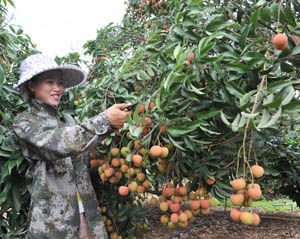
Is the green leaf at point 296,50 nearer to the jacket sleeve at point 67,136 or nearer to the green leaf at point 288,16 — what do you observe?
the green leaf at point 288,16

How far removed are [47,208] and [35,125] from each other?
13.1 inches

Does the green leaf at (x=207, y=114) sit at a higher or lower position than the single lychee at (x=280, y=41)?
lower

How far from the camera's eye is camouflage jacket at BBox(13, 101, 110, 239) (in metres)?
1.27

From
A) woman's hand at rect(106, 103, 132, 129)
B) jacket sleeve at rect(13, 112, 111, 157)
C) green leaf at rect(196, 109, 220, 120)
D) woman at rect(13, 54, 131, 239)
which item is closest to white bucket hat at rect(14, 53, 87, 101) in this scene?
woman at rect(13, 54, 131, 239)

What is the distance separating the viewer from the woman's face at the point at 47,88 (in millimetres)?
1482

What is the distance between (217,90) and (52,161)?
0.69 meters

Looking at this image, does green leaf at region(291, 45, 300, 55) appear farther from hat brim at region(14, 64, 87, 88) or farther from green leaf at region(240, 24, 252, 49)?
hat brim at region(14, 64, 87, 88)

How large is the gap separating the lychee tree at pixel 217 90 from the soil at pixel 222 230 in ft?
8.07

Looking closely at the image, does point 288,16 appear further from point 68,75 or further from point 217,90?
point 68,75

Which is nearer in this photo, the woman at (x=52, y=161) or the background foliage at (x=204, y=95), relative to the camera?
the background foliage at (x=204, y=95)

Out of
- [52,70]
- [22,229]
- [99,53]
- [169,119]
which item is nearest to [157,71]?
[169,119]

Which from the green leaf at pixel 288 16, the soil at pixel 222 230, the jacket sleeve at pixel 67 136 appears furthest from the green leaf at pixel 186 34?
the soil at pixel 222 230

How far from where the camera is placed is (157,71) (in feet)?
4.43

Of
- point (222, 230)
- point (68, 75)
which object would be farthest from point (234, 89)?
point (222, 230)
